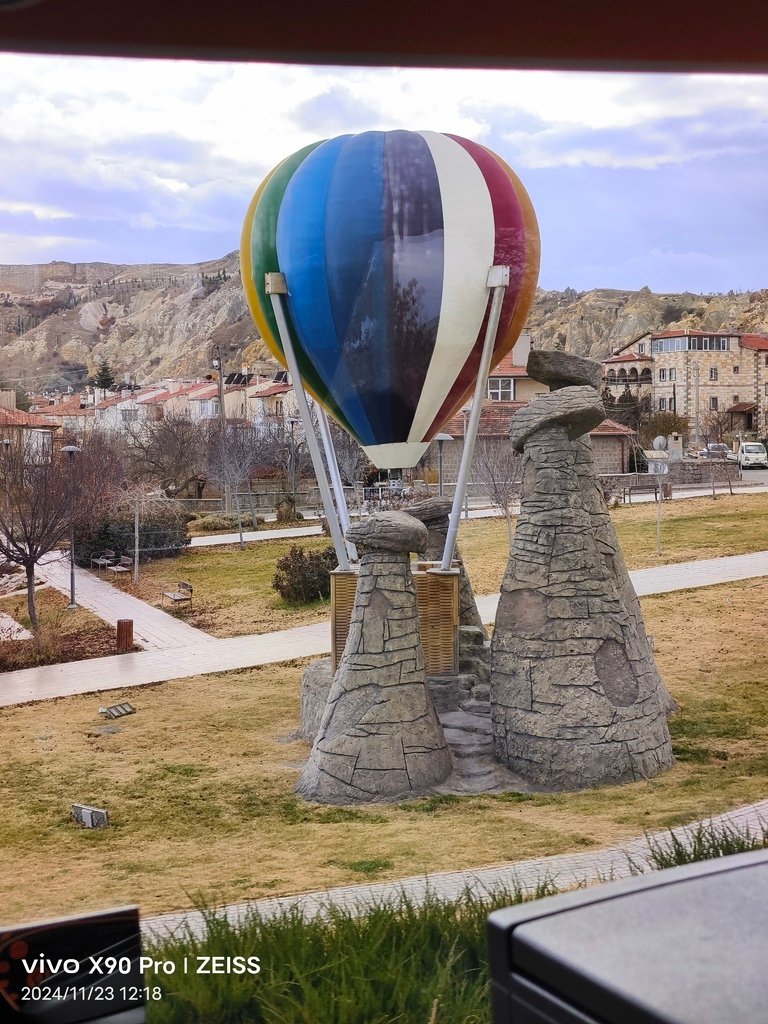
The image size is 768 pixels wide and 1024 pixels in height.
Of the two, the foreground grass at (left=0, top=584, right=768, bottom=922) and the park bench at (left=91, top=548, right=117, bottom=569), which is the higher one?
the park bench at (left=91, top=548, right=117, bottom=569)

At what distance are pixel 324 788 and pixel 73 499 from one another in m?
6.60

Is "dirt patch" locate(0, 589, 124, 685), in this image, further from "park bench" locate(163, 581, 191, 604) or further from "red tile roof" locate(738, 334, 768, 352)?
"red tile roof" locate(738, 334, 768, 352)

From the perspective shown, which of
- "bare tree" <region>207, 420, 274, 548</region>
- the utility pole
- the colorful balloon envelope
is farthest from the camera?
"bare tree" <region>207, 420, 274, 548</region>

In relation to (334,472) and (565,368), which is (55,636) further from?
(565,368)

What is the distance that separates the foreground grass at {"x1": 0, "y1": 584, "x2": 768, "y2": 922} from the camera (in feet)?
16.1

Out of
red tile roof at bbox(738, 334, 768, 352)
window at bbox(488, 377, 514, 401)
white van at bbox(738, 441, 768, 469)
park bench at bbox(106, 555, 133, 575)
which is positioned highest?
red tile roof at bbox(738, 334, 768, 352)

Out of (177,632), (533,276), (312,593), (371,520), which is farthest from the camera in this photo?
(312,593)

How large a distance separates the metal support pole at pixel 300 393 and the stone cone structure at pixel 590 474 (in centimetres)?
154

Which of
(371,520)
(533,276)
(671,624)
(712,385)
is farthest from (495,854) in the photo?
(712,385)

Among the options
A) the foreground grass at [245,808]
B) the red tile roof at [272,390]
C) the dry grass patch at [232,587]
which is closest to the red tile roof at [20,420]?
the dry grass patch at [232,587]

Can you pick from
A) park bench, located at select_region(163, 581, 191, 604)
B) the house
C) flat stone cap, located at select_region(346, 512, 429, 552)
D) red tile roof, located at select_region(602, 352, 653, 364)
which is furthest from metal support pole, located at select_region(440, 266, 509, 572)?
the house

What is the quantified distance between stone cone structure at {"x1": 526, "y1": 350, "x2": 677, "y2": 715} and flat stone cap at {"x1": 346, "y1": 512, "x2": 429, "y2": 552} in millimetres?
1086

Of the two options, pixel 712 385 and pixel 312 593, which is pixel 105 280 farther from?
pixel 712 385

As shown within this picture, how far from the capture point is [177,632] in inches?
462
